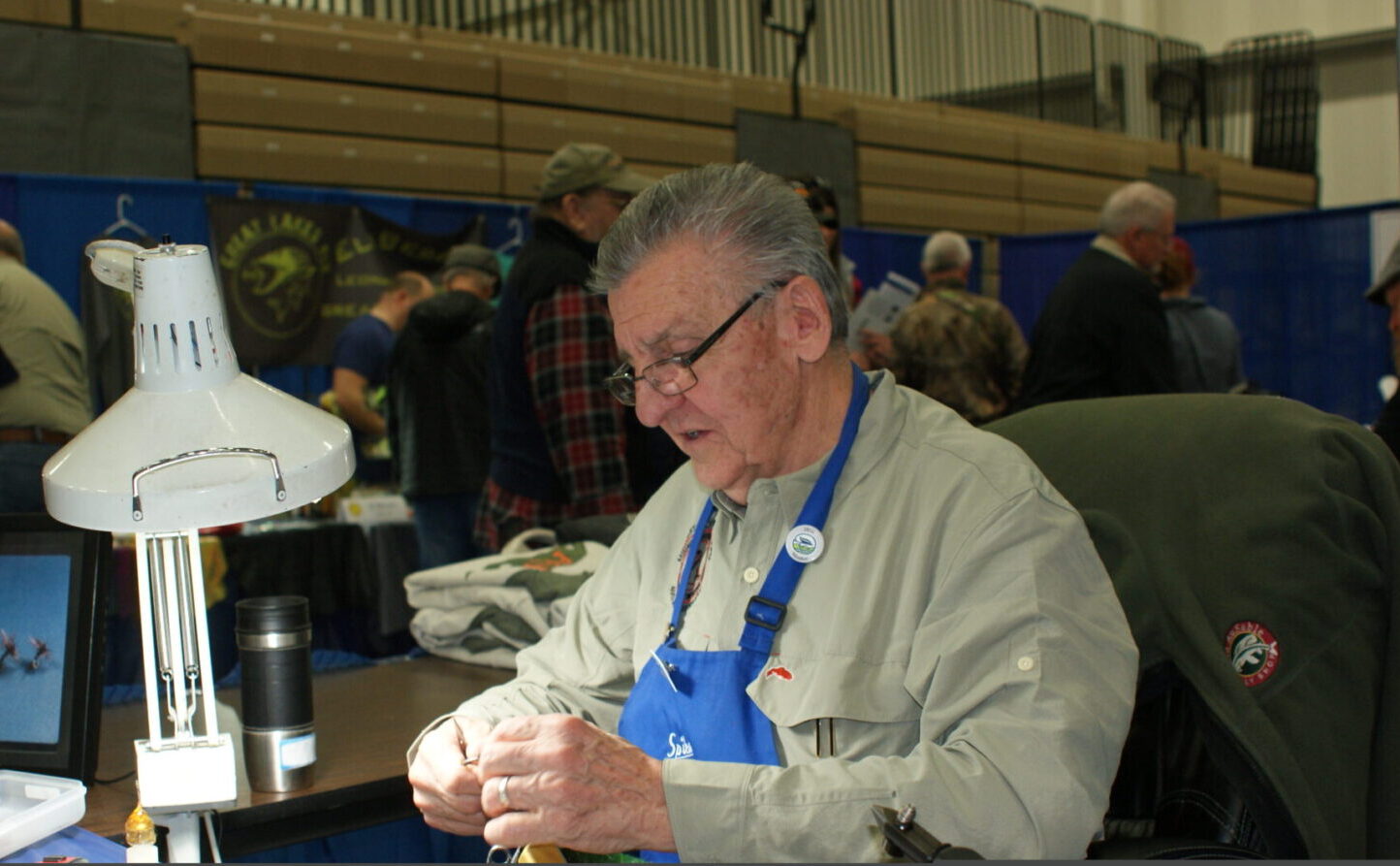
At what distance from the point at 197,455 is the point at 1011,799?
0.75 meters

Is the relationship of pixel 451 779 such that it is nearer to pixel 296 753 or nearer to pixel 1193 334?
pixel 296 753

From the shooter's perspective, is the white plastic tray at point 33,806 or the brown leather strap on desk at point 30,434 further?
the brown leather strap on desk at point 30,434

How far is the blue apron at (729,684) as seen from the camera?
1.37m

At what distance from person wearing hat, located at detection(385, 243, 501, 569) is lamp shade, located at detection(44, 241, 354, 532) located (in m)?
2.87

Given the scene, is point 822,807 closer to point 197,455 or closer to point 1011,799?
point 1011,799

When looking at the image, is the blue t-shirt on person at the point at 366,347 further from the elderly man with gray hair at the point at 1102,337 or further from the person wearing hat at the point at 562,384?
the elderly man with gray hair at the point at 1102,337

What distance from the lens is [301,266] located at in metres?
5.71

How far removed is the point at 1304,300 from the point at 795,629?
6807mm

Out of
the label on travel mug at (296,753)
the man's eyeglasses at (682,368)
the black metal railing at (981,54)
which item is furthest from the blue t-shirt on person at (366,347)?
the man's eyeglasses at (682,368)

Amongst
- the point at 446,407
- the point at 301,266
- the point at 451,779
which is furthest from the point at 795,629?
the point at 301,266

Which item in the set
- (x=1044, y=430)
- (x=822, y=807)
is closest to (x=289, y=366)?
(x=1044, y=430)

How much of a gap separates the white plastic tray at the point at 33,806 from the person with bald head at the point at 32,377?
8.85 feet

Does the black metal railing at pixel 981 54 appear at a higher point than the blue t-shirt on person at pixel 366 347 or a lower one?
higher

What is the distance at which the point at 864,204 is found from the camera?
845 cm
